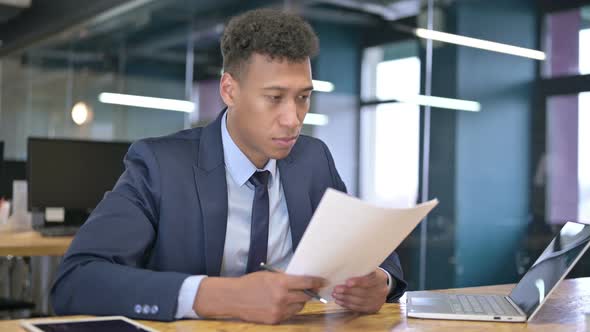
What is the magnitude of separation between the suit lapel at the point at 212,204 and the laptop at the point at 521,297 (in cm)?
42

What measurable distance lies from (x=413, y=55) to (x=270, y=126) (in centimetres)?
335

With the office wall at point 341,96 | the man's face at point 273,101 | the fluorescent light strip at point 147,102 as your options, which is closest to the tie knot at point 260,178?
the man's face at point 273,101

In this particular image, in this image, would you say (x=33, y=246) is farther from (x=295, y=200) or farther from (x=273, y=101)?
(x=273, y=101)

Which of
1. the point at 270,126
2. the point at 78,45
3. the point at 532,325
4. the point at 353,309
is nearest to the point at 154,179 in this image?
the point at 270,126

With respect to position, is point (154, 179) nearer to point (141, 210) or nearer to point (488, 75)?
point (141, 210)

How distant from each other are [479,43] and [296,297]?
348 centimetres

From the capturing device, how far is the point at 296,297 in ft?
4.15

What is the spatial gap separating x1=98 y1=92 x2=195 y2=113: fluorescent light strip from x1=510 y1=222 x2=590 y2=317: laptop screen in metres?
5.90

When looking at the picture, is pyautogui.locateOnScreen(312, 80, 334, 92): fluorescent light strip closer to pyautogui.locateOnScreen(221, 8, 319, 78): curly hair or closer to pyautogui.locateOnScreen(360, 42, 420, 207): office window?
pyautogui.locateOnScreen(360, 42, 420, 207): office window

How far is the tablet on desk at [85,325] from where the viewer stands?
116 centimetres

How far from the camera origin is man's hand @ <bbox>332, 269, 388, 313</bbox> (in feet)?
4.59

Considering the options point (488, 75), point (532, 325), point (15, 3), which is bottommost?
point (532, 325)

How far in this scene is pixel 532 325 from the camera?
1359mm

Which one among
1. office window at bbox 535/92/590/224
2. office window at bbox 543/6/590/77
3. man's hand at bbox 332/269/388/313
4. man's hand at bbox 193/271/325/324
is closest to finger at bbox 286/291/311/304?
man's hand at bbox 193/271/325/324
